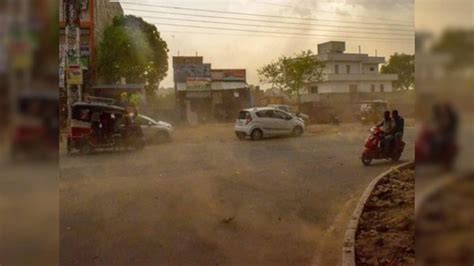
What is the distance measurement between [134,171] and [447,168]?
1323 mm

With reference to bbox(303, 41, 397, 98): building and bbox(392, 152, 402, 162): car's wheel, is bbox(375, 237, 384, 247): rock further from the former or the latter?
bbox(303, 41, 397, 98): building

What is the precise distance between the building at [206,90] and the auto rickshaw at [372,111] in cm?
50

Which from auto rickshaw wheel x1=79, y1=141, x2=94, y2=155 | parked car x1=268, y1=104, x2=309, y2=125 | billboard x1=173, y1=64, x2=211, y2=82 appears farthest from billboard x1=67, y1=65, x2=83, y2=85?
parked car x1=268, y1=104, x2=309, y2=125

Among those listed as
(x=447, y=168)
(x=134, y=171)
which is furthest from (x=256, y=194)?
(x=447, y=168)

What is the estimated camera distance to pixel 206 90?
6.68 ft

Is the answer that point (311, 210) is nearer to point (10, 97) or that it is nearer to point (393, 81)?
point (393, 81)

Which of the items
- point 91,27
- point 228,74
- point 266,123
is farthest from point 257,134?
point 91,27

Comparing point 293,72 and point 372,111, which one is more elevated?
point 293,72

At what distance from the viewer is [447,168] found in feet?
4.29

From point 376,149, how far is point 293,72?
0.50m

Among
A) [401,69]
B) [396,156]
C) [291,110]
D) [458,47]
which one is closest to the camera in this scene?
Result: [458,47]

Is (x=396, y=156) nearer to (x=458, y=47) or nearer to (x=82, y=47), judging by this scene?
(x=458, y=47)

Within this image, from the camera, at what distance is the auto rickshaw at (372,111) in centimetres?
195

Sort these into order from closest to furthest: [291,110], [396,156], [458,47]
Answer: [458,47] → [396,156] → [291,110]
